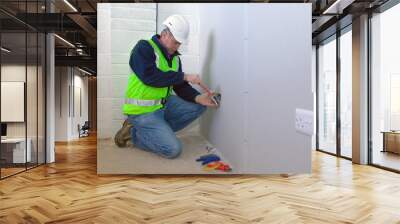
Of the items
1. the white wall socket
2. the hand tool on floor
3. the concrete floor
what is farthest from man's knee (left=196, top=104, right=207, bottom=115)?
the white wall socket

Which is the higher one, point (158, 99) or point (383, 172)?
point (158, 99)

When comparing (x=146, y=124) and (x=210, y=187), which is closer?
(x=210, y=187)

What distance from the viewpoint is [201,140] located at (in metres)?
5.40

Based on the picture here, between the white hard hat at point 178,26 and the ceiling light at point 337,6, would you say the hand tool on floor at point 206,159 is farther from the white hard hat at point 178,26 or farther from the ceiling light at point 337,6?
the ceiling light at point 337,6

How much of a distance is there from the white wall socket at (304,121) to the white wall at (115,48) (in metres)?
2.35

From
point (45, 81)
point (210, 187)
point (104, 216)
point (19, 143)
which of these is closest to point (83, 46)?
point (45, 81)

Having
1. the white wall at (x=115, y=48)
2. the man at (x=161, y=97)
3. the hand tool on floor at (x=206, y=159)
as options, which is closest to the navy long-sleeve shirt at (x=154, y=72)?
the man at (x=161, y=97)

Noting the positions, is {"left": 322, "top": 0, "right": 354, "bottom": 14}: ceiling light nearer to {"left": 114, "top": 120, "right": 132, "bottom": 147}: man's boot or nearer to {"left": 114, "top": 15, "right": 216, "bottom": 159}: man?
{"left": 114, "top": 15, "right": 216, "bottom": 159}: man

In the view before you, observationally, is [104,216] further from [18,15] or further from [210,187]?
[18,15]

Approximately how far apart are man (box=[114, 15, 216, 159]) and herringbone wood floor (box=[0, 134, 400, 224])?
1.93ft

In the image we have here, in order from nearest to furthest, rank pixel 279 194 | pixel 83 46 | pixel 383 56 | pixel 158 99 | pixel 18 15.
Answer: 1. pixel 279 194
2. pixel 158 99
3. pixel 18 15
4. pixel 383 56
5. pixel 83 46

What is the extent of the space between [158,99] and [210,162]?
1146mm

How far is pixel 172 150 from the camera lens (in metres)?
5.39

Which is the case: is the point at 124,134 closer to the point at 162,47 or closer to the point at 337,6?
the point at 162,47
